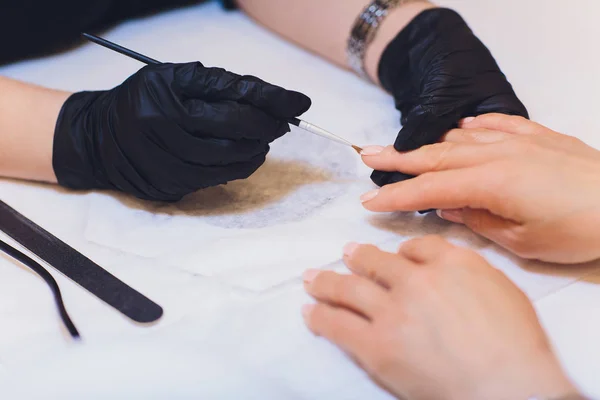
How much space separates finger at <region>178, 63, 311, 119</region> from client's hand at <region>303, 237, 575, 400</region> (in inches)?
8.6

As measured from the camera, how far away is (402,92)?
89cm

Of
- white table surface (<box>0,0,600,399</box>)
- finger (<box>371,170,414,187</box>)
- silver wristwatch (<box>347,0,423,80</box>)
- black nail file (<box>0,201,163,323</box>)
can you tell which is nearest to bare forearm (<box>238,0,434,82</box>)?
silver wristwatch (<box>347,0,423,80</box>)

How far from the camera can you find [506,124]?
73 centimetres

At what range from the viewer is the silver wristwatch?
95 centimetres

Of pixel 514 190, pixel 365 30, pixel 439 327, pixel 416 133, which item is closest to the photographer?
pixel 439 327

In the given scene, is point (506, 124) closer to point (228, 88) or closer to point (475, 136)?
point (475, 136)

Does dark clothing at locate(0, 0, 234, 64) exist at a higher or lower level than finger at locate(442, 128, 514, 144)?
lower

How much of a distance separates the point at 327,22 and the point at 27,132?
0.53 metres

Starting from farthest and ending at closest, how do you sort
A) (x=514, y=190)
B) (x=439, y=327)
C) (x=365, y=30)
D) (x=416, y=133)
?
(x=365, y=30) < (x=416, y=133) < (x=514, y=190) < (x=439, y=327)

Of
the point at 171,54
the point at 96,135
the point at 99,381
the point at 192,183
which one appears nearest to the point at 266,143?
the point at 192,183

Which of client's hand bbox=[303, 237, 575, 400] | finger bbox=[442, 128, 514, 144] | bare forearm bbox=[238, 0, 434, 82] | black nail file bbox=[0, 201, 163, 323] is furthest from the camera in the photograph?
bare forearm bbox=[238, 0, 434, 82]

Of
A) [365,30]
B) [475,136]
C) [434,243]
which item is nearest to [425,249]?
[434,243]

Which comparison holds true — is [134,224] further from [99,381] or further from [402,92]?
[402,92]

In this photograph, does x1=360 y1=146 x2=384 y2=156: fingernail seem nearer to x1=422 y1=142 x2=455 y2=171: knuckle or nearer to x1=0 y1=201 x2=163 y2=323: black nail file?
x1=422 y1=142 x2=455 y2=171: knuckle
